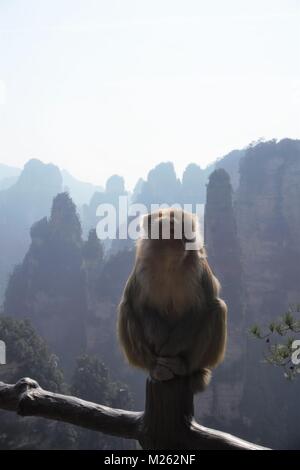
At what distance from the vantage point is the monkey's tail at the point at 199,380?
A: 253 cm

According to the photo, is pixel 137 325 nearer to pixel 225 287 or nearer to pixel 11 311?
pixel 225 287

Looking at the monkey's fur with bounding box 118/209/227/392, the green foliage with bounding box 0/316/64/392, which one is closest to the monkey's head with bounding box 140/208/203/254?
the monkey's fur with bounding box 118/209/227/392

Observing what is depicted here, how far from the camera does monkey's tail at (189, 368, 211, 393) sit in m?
2.53

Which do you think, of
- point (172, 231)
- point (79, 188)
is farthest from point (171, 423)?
point (79, 188)

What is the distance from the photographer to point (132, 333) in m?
2.67

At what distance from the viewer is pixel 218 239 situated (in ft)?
91.2

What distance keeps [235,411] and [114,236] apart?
2165 centimetres

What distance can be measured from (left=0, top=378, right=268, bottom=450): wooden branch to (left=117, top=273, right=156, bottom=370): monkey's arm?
331 millimetres

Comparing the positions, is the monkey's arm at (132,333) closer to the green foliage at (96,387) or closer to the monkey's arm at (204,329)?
the monkey's arm at (204,329)

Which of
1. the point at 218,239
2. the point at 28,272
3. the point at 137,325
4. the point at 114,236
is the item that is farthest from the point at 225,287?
the point at 137,325

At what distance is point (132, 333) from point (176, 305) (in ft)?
0.95

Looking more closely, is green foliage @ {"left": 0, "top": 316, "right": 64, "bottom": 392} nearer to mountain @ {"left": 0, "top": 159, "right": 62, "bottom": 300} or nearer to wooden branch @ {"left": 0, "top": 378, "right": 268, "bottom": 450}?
wooden branch @ {"left": 0, "top": 378, "right": 268, "bottom": 450}

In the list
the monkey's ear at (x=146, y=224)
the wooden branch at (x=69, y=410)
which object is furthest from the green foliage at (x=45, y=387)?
the monkey's ear at (x=146, y=224)

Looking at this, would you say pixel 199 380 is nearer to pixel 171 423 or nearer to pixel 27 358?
pixel 171 423
